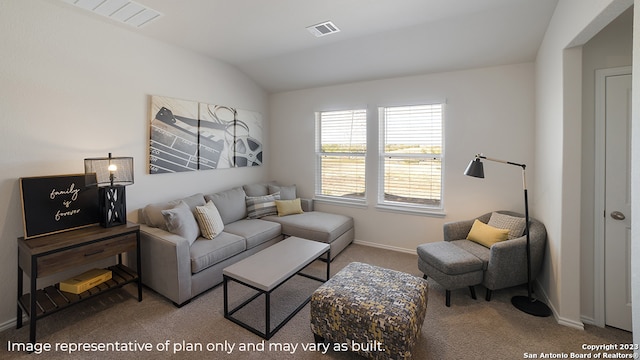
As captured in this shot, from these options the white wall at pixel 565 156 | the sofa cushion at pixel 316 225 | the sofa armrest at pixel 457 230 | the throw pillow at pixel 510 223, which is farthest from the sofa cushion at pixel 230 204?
the white wall at pixel 565 156

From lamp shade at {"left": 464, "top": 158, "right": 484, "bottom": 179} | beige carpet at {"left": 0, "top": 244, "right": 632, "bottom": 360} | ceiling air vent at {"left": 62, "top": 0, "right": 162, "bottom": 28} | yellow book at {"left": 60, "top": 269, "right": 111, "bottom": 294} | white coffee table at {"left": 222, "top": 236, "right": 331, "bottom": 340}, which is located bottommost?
beige carpet at {"left": 0, "top": 244, "right": 632, "bottom": 360}

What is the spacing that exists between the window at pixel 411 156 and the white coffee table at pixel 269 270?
1694mm

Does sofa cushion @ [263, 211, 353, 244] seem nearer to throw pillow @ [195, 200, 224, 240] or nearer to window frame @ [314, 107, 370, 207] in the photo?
window frame @ [314, 107, 370, 207]

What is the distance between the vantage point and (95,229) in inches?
95.8

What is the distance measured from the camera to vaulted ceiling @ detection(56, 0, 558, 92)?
2.48m

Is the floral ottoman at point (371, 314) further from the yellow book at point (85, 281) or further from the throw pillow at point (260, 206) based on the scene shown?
the throw pillow at point (260, 206)

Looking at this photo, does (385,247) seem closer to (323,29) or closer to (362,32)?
(362,32)

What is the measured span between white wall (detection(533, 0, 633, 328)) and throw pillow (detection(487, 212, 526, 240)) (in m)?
0.28

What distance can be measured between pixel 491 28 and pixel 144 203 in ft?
13.7

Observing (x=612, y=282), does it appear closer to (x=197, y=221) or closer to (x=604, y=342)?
(x=604, y=342)

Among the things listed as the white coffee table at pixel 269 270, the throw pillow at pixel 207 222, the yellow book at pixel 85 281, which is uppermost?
the throw pillow at pixel 207 222

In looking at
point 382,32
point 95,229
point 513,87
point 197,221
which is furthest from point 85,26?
point 513,87

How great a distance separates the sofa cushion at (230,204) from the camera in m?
3.60

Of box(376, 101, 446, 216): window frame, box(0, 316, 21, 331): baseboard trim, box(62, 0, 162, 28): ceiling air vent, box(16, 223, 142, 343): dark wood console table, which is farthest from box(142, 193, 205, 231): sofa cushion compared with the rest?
box(376, 101, 446, 216): window frame
